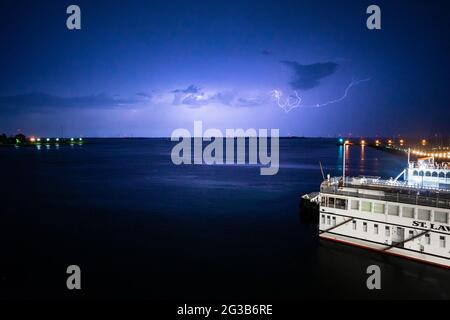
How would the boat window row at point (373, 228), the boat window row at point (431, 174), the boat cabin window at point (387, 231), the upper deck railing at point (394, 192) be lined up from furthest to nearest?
the boat window row at point (431, 174), the boat cabin window at point (387, 231), the upper deck railing at point (394, 192), the boat window row at point (373, 228)

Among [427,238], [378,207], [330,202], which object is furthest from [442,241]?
[330,202]

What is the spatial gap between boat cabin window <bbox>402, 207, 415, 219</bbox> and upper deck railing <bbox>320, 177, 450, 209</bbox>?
52 centimetres

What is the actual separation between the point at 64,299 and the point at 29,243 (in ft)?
45.1

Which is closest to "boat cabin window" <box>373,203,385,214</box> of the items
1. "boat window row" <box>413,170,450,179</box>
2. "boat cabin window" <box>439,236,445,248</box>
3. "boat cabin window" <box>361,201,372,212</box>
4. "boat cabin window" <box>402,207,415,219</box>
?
"boat cabin window" <box>361,201,372,212</box>

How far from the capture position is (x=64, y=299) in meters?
23.4

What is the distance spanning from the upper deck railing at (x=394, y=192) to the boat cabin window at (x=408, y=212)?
0.52 meters

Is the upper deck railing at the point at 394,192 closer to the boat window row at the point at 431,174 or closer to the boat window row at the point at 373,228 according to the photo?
the boat window row at the point at 373,228

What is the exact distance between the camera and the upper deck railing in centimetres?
2482

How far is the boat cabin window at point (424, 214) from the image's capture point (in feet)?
81.6

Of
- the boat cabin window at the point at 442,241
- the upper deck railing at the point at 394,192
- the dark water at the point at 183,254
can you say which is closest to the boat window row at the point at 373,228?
the boat cabin window at the point at 442,241

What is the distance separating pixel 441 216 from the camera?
958 inches

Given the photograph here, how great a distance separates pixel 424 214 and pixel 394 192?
3.62 meters
